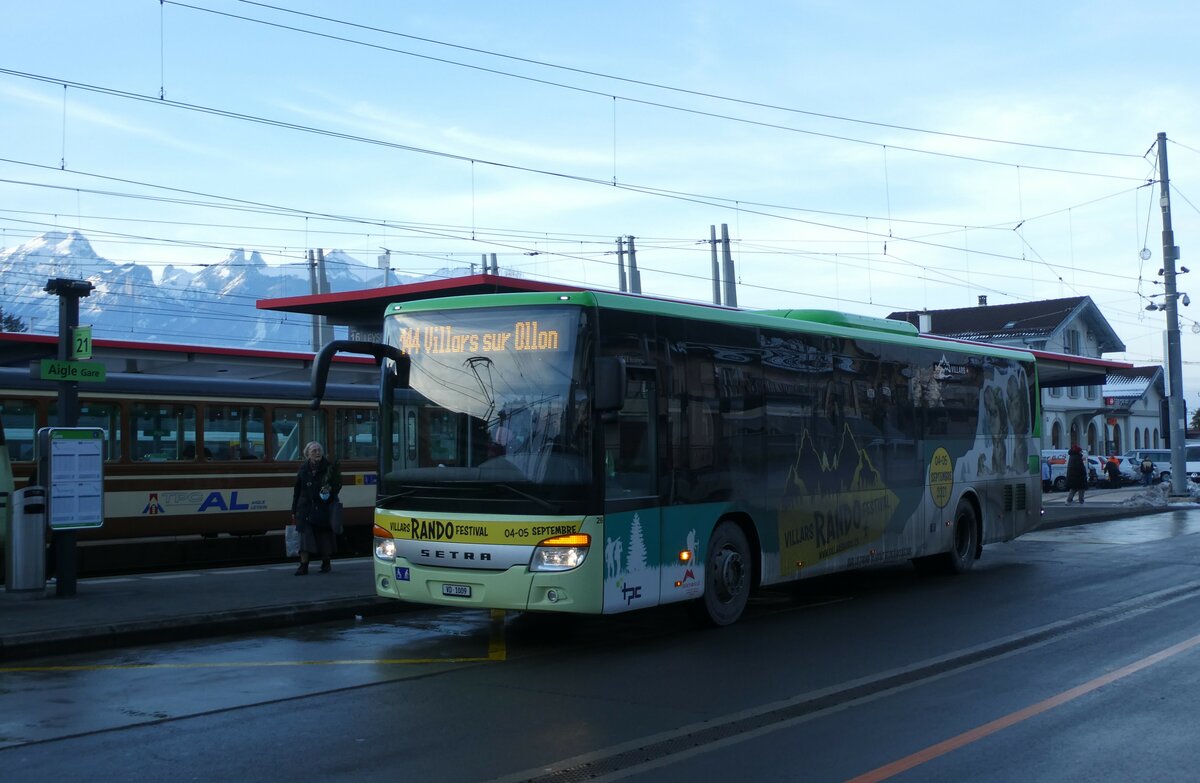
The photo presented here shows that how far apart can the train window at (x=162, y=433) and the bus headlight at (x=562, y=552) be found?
11111mm

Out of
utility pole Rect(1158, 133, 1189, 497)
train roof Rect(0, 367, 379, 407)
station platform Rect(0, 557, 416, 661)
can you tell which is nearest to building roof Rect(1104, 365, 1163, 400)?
utility pole Rect(1158, 133, 1189, 497)

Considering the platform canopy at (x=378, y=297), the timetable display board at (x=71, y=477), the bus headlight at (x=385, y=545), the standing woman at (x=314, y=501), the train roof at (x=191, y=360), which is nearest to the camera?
the bus headlight at (x=385, y=545)

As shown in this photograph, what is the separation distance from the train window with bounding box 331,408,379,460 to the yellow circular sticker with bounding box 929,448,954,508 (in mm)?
10306

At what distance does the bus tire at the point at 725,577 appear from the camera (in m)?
11.3

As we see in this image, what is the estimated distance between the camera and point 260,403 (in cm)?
2039

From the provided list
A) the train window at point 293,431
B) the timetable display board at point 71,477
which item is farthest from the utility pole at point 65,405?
the train window at point 293,431

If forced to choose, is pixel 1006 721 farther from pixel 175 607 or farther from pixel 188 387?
pixel 188 387

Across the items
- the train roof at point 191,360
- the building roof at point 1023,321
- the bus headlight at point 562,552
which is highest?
the building roof at point 1023,321

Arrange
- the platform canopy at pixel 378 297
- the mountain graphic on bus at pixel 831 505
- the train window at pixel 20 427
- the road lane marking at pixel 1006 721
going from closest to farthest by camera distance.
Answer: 1. the road lane marking at pixel 1006 721
2. the mountain graphic on bus at pixel 831 505
3. the train window at pixel 20 427
4. the platform canopy at pixel 378 297

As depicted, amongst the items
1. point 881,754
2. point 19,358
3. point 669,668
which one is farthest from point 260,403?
point 881,754

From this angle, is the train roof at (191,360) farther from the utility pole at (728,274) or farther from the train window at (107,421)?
the utility pole at (728,274)

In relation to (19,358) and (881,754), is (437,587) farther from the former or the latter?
(19,358)

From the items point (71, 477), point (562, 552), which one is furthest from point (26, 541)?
point (562, 552)

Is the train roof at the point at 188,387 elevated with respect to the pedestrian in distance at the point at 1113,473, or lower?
elevated
